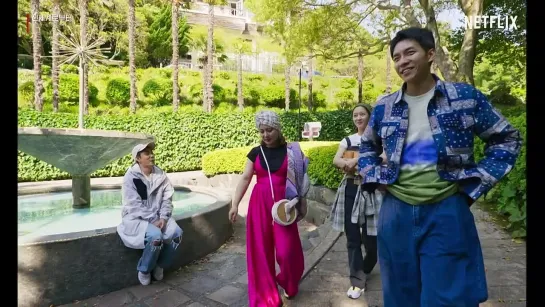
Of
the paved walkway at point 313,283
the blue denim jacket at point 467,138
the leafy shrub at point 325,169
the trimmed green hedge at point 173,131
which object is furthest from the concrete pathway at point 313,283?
the trimmed green hedge at point 173,131

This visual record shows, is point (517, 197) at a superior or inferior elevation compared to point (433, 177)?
inferior

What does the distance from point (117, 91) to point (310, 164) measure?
814 inches

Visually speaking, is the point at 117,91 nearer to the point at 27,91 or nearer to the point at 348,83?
the point at 27,91

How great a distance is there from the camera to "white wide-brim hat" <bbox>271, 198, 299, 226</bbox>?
3.08 metres

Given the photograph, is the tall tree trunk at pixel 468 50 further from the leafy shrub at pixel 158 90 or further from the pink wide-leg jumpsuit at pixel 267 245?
the leafy shrub at pixel 158 90

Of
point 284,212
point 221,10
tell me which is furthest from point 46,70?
point 284,212

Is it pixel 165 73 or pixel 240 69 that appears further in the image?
pixel 165 73

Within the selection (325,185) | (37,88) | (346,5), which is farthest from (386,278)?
(37,88)

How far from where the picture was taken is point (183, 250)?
14.6 feet

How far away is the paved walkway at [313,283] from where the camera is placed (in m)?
3.27

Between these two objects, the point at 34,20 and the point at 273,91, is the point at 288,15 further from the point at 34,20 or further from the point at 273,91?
the point at 273,91

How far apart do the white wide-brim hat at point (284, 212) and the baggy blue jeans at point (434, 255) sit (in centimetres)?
129

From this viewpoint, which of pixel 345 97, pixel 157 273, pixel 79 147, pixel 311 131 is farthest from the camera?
pixel 345 97

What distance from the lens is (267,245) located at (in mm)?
3201
